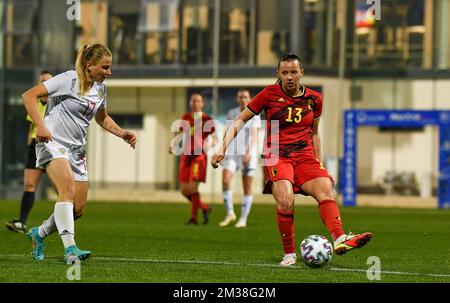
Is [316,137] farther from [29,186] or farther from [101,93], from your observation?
[29,186]

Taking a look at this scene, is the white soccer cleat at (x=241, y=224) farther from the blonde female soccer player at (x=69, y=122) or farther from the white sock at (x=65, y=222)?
the white sock at (x=65, y=222)

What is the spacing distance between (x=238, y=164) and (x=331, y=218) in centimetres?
1045

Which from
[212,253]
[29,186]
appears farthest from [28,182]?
[212,253]

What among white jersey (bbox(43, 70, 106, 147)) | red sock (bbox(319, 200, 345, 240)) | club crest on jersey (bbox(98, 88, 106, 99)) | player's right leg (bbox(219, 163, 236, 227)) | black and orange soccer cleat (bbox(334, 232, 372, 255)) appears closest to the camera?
black and orange soccer cleat (bbox(334, 232, 372, 255))

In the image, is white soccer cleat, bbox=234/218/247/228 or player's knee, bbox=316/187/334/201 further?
white soccer cleat, bbox=234/218/247/228

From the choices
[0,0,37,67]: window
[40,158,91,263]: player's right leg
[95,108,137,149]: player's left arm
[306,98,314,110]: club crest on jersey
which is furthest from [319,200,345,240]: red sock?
[0,0,37,67]: window

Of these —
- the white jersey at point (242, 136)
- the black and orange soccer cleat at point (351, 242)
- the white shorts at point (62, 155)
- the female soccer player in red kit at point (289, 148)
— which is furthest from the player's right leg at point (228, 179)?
the black and orange soccer cleat at point (351, 242)

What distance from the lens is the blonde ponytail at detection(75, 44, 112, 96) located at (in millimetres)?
11629

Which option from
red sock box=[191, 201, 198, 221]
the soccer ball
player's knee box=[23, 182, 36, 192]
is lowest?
red sock box=[191, 201, 198, 221]

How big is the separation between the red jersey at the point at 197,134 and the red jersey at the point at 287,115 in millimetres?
9016

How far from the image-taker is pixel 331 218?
1197 cm

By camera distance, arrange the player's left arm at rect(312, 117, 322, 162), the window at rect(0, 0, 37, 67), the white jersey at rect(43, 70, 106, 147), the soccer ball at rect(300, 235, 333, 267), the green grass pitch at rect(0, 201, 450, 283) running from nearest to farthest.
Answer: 1. the green grass pitch at rect(0, 201, 450, 283)
2. the soccer ball at rect(300, 235, 333, 267)
3. the white jersey at rect(43, 70, 106, 147)
4. the player's left arm at rect(312, 117, 322, 162)
5. the window at rect(0, 0, 37, 67)

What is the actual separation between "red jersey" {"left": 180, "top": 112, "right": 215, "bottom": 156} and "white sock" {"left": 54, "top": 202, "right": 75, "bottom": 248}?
9.67 metres

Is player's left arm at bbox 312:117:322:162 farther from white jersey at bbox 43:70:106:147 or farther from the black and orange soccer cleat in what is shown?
white jersey at bbox 43:70:106:147
